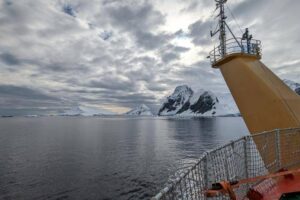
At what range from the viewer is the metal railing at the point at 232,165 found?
4.22 m

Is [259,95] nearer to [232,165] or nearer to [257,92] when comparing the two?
[257,92]

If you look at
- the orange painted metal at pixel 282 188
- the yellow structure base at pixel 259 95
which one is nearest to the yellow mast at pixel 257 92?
the yellow structure base at pixel 259 95

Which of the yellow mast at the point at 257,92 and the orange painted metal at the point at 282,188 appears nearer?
the orange painted metal at the point at 282,188

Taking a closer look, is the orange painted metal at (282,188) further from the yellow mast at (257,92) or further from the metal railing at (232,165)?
the yellow mast at (257,92)

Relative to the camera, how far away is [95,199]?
20.5 m

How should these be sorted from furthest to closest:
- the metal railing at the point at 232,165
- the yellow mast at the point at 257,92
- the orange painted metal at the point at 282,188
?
the yellow mast at the point at 257,92, the orange painted metal at the point at 282,188, the metal railing at the point at 232,165

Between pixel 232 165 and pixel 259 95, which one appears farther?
pixel 259 95

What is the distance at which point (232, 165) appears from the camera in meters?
7.11

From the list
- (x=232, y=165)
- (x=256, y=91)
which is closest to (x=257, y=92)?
(x=256, y=91)

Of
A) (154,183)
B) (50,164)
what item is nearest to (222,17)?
(154,183)

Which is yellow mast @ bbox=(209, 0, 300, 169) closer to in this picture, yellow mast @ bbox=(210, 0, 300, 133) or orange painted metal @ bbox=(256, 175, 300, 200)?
yellow mast @ bbox=(210, 0, 300, 133)

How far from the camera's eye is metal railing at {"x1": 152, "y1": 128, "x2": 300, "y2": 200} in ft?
13.9

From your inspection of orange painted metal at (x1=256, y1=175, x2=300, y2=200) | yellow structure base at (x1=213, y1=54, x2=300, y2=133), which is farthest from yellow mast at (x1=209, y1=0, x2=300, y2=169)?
orange painted metal at (x1=256, y1=175, x2=300, y2=200)

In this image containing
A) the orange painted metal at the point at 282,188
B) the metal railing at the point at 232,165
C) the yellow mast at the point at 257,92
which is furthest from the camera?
the yellow mast at the point at 257,92
